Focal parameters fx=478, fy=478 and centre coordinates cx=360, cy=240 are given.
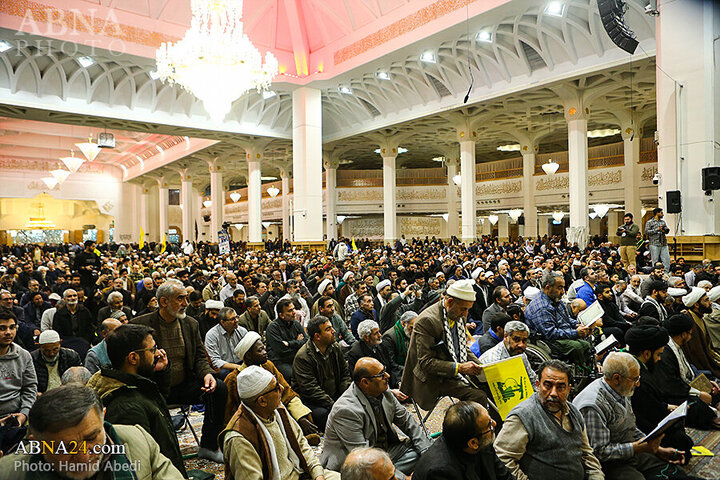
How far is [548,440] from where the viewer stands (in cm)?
227

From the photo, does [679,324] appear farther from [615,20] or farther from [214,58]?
[214,58]

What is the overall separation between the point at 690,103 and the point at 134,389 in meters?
9.77

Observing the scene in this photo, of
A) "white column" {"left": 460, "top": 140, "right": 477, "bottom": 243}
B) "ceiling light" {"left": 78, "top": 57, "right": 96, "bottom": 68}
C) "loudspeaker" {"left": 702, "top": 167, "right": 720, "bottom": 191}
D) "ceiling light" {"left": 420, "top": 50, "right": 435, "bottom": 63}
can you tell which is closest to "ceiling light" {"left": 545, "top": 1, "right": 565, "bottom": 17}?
"ceiling light" {"left": 420, "top": 50, "right": 435, "bottom": 63}

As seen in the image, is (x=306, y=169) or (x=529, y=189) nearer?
(x=306, y=169)

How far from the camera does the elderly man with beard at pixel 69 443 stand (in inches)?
53.1

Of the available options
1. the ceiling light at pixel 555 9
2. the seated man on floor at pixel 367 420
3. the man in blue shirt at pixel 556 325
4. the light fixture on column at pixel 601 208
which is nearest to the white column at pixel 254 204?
the ceiling light at pixel 555 9

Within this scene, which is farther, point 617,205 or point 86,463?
point 617,205

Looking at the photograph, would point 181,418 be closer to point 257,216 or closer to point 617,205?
point 257,216

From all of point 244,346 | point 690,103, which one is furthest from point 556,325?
point 690,103

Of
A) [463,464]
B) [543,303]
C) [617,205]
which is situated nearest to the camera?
[463,464]

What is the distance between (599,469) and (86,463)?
2227mm

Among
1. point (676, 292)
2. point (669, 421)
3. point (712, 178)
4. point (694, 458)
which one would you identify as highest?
point (712, 178)

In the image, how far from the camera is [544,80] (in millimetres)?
12773

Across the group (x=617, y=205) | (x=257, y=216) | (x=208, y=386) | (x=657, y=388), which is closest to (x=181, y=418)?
(x=208, y=386)
